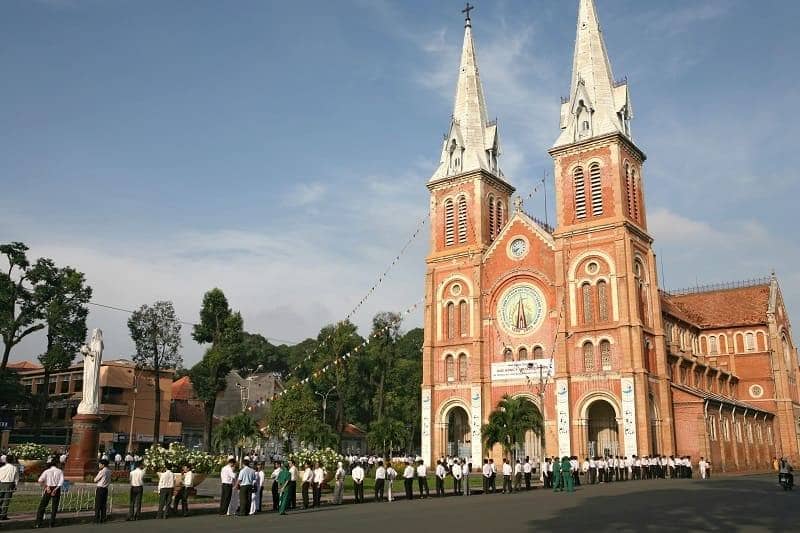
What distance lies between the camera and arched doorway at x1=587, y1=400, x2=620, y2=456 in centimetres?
4531

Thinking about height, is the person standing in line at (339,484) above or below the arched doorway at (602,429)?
below

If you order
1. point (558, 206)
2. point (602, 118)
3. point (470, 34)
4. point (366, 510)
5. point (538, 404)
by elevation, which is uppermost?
point (470, 34)

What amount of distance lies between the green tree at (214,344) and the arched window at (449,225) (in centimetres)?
1749

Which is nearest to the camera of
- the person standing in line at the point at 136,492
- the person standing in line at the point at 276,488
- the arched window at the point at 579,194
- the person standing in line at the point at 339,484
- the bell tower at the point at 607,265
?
the person standing in line at the point at 136,492

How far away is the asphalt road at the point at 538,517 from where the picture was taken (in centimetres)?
1593

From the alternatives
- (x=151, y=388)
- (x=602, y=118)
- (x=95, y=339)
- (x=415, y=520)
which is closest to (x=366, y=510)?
(x=415, y=520)

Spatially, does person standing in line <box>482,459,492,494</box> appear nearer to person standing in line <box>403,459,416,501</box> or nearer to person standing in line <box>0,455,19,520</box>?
person standing in line <box>403,459,416,501</box>

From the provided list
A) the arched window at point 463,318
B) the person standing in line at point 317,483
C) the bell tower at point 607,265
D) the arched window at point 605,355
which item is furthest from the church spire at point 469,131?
the person standing in line at point 317,483

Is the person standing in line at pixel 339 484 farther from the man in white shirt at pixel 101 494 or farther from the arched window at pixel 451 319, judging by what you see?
the arched window at pixel 451 319

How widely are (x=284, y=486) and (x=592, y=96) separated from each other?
39393mm

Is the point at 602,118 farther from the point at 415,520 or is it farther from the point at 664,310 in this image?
the point at 415,520

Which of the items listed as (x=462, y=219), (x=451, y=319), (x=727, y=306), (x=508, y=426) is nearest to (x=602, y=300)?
(x=451, y=319)

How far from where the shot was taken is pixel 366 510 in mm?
21875

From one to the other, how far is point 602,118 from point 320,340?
127ft
